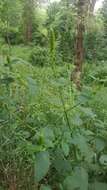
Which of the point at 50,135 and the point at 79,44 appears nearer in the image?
the point at 50,135

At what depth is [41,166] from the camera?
156 cm

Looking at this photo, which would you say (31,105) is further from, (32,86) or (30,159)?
(32,86)

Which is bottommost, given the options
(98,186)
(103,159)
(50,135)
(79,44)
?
(98,186)

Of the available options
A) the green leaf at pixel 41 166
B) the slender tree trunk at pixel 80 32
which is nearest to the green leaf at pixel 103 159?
the green leaf at pixel 41 166

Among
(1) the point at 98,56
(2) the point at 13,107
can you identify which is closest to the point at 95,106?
(2) the point at 13,107

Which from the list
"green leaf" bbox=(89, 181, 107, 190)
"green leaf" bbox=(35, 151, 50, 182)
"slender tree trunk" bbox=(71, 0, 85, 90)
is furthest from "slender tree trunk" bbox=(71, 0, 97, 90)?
"green leaf" bbox=(35, 151, 50, 182)

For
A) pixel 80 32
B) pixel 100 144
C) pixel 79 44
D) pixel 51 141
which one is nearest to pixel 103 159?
pixel 100 144

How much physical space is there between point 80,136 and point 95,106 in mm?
2166

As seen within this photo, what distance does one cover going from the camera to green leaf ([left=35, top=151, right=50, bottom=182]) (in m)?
1.55

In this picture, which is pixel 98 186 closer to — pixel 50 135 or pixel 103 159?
pixel 103 159

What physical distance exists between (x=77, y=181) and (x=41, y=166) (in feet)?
0.61

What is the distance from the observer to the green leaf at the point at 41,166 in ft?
5.09

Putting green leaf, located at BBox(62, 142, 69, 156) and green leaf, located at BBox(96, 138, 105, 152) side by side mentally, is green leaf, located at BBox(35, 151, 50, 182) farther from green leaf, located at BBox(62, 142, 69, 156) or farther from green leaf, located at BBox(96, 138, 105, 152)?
green leaf, located at BBox(96, 138, 105, 152)

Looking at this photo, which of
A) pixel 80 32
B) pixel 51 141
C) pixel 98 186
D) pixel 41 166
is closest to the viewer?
pixel 41 166
